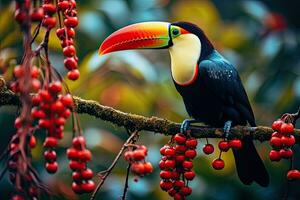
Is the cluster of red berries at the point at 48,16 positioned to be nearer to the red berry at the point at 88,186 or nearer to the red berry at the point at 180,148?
the red berry at the point at 88,186

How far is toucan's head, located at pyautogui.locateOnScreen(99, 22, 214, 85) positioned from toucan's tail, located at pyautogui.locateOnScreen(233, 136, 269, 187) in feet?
1.36

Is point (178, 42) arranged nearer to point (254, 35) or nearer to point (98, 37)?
point (98, 37)

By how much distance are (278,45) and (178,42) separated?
2.10 m

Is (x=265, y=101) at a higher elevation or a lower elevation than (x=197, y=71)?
lower

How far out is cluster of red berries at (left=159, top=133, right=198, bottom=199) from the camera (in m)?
2.29

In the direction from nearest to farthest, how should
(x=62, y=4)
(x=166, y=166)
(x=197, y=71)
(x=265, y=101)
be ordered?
(x=62, y=4) → (x=166, y=166) → (x=197, y=71) → (x=265, y=101)

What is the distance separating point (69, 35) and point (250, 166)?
135 cm

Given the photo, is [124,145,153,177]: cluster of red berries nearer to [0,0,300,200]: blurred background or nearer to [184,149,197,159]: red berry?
[184,149,197,159]: red berry

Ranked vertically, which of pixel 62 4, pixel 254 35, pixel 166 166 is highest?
pixel 62 4

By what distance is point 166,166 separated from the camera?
231cm

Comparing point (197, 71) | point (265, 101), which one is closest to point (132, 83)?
point (265, 101)

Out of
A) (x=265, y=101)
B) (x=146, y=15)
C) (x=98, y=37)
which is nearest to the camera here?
(x=265, y=101)

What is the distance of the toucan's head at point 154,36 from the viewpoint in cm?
297

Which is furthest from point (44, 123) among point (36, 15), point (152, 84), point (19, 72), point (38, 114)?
point (152, 84)
